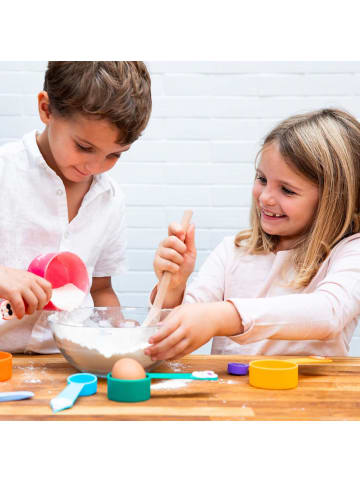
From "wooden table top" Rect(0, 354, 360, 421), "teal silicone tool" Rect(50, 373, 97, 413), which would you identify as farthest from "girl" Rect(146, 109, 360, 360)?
"teal silicone tool" Rect(50, 373, 97, 413)

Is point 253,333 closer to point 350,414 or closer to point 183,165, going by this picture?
point 350,414

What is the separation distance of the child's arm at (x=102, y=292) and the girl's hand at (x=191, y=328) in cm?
64

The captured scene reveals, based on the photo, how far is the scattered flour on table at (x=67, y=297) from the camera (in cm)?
121

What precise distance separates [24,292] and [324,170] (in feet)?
2.65

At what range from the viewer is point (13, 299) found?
1004 millimetres

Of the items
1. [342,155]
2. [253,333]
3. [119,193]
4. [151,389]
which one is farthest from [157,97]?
[151,389]

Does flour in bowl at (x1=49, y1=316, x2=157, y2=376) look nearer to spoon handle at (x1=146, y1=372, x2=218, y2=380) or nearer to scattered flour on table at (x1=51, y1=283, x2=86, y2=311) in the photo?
spoon handle at (x1=146, y1=372, x2=218, y2=380)

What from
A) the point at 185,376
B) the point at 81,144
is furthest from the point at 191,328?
the point at 81,144

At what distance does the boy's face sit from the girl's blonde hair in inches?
17.6

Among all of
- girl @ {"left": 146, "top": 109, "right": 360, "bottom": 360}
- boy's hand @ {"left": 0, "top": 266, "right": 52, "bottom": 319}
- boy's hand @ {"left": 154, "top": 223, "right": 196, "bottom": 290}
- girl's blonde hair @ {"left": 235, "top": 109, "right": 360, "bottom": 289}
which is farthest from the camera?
girl's blonde hair @ {"left": 235, "top": 109, "right": 360, "bottom": 289}

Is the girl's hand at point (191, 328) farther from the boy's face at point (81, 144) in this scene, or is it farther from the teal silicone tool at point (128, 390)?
the boy's face at point (81, 144)

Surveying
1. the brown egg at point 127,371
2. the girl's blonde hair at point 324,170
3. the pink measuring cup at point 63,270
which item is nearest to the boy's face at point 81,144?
the pink measuring cup at point 63,270

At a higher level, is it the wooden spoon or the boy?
the boy

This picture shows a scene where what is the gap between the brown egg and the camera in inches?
32.5
